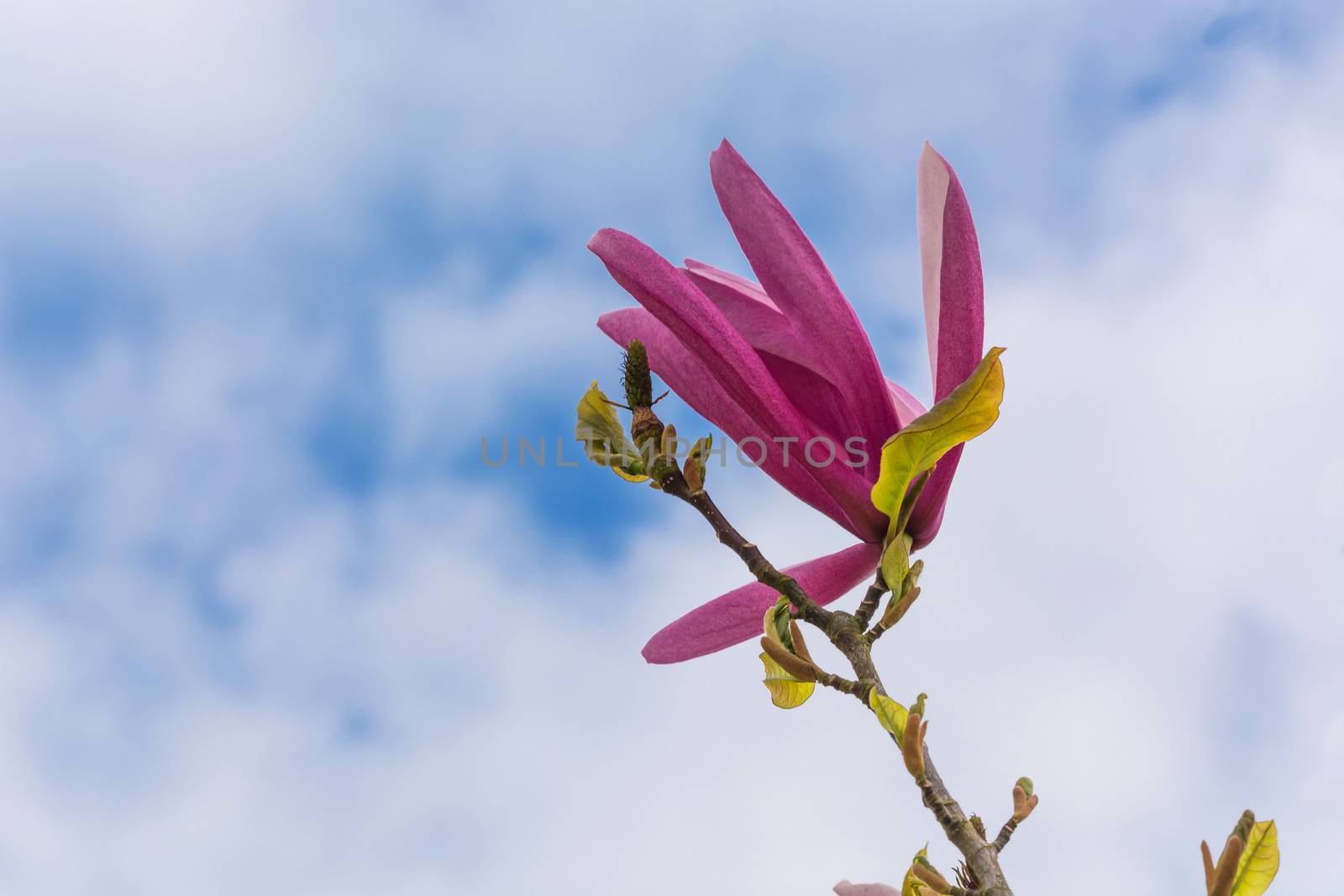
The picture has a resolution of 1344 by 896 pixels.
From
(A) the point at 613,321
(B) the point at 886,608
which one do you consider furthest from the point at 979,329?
(A) the point at 613,321

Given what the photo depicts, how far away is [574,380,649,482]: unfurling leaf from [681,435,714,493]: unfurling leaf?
0.06 m

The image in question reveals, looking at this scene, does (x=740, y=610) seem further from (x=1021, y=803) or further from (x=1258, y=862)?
(x=1258, y=862)

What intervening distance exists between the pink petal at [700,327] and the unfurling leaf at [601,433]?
103 mm

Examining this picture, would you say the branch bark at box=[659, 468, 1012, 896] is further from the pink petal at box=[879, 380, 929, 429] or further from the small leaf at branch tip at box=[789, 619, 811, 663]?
the pink petal at box=[879, 380, 929, 429]

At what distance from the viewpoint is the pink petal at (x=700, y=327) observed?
1.07m

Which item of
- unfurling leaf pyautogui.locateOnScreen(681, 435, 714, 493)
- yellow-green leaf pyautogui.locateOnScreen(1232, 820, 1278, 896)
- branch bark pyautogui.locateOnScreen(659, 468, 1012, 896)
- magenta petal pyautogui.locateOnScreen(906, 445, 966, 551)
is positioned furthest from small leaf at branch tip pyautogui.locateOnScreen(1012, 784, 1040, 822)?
unfurling leaf pyautogui.locateOnScreen(681, 435, 714, 493)

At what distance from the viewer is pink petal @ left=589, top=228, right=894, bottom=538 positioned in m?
1.07

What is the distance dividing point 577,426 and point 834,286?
310 millimetres

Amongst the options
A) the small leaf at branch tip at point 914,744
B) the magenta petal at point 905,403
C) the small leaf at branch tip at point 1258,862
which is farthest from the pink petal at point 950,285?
the small leaf at branch tip at point 1258,862

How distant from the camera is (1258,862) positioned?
0.86m

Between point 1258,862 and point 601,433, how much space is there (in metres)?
0.68

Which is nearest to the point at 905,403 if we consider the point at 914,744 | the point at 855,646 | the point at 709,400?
the point at 709,400

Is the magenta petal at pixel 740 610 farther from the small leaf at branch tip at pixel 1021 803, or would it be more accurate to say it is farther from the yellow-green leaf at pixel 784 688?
the small leaf at branch tip at pixel 1021 803

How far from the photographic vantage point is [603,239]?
3.54 ft
